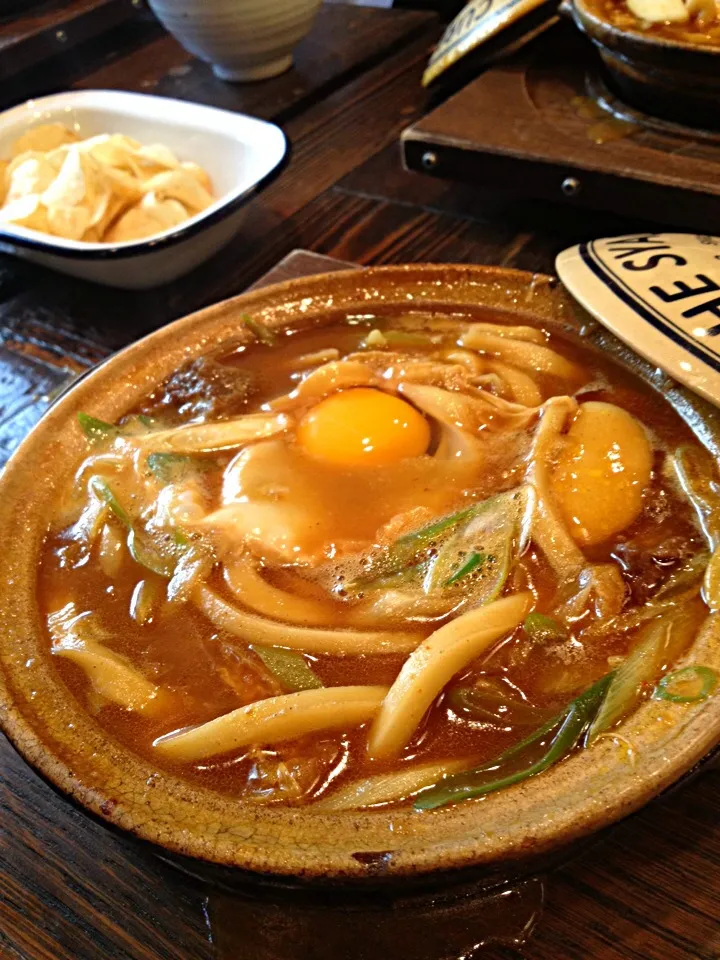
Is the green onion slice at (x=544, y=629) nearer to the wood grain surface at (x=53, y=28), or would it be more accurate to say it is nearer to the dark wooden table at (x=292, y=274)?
the dark wooden table at (x=292, y=274)

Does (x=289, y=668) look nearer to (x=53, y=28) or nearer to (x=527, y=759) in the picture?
(x=527, y=759)

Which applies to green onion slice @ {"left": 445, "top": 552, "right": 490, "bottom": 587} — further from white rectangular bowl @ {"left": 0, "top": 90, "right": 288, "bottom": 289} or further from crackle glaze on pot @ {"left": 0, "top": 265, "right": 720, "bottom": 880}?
white rectangular bowl @ {"left": 0, "top": 90, "right": 288, "bottom": 289}

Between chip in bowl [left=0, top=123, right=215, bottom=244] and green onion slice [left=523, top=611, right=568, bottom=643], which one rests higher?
chip in bowl [left=0, top=123, right=215, bottom=244]

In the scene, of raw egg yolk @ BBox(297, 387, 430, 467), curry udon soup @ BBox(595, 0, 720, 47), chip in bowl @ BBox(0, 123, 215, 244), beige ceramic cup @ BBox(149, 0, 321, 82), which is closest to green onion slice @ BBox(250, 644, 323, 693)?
raw egg yolk @ BBox(297, 387, 430, 467)

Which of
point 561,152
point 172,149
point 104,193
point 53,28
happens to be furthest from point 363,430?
point 53,28

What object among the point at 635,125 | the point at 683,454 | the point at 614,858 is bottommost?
the point at 614,858

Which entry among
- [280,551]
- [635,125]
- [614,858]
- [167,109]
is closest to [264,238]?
[167,109]

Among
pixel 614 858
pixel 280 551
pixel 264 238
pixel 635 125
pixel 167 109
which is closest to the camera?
pixel 614 858

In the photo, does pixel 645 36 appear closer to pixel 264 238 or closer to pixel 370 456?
pixel 264 238
